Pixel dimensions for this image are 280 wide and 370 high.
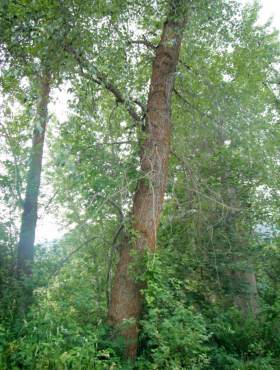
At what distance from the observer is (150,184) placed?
564 cm

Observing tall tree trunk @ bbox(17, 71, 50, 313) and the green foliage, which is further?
tall tree trunk @ bbox(17, 71, 50, 313)

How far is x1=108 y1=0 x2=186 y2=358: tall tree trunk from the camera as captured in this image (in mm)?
5215

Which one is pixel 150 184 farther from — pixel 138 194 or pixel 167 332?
pixel 167 332

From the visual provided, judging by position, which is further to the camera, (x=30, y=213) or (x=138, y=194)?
(x=30, y=213)

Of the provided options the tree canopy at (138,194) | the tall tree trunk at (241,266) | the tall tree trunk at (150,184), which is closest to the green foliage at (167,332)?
the tree canopy at (138,194)

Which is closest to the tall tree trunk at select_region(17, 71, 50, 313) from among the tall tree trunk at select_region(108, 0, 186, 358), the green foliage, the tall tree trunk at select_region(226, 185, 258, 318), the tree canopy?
the tree canopy

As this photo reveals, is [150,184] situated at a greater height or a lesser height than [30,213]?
lesser

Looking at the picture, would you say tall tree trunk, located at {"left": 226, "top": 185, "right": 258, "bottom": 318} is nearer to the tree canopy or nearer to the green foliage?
the tree canopy

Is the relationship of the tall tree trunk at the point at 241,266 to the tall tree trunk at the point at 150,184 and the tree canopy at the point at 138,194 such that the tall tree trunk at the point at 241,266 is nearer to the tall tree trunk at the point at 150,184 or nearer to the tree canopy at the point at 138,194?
the tree canopy at the point at 138,194

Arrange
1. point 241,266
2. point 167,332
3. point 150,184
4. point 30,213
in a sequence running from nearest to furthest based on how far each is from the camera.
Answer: point 167,332
point 150,184
point 241,266
point 30,213

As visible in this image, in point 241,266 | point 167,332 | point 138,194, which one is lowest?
point 167,332

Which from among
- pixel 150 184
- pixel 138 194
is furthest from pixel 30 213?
pixel 150 184

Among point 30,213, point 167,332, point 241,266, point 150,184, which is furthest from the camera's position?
point 30,213

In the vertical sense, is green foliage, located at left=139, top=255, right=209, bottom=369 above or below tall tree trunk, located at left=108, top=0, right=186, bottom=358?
below
